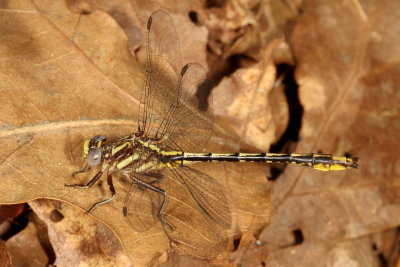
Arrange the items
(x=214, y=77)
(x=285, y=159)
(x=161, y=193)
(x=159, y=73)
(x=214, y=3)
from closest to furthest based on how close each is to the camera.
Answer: (x=161, y=193) → (x=159, y=73) → (x=285, y=159) → (x=214, y=77) → (x=214, y=3)

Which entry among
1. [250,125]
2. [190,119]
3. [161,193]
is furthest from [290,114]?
[161,193]

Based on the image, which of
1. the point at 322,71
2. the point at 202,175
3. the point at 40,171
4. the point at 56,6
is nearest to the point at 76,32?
the point at 56,6

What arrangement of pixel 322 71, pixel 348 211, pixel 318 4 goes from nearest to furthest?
pixel 348 211 → pixel 322 71 → pixel 318 4

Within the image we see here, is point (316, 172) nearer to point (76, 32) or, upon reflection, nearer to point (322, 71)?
point (322, 71)

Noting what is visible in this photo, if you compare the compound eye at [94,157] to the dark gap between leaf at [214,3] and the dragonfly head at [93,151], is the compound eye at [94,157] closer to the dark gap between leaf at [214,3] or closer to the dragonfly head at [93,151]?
the dragonfly head at [93,151]

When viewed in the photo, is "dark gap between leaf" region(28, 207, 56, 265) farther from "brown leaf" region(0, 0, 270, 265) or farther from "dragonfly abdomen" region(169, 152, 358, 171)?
"dragonfly abdomen" region(169, 152, 358, 171)

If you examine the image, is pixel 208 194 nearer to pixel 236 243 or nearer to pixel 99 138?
pixel 236 243

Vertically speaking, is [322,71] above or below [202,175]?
above

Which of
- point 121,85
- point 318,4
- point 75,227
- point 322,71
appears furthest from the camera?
point 318,4
